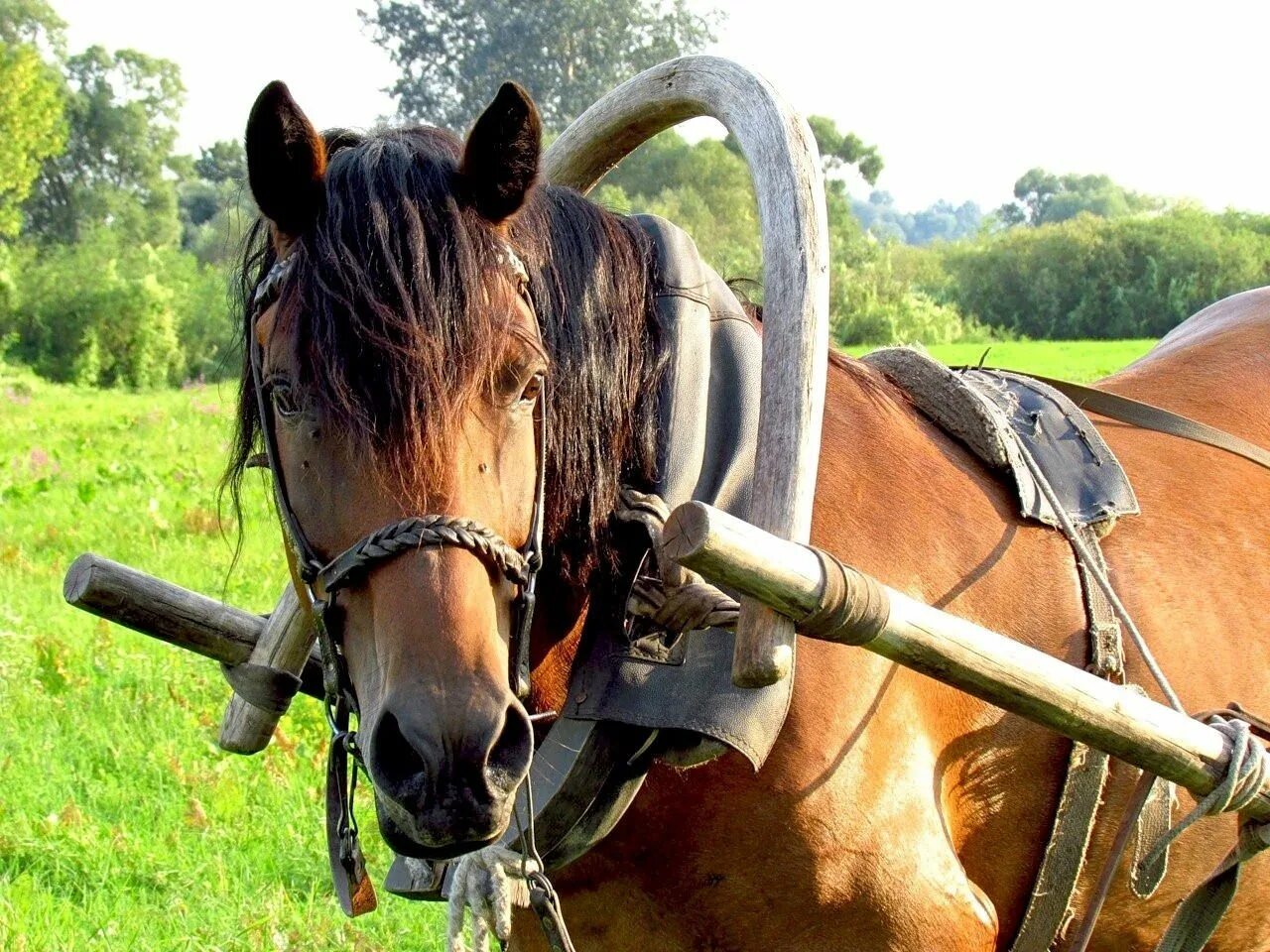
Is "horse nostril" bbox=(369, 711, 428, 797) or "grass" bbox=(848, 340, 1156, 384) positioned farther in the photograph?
"grass" bbox=(848, 340, 1156, 384)

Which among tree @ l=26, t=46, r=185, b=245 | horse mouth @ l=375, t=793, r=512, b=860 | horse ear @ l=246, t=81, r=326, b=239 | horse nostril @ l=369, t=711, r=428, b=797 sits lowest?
tree @ l=26, t=46, r=185, b=245

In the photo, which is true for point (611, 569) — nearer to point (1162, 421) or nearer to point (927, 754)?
point (927, 754)

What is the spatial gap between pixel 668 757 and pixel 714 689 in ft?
0.40

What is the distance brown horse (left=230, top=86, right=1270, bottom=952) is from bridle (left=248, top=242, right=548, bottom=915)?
0.07 feet

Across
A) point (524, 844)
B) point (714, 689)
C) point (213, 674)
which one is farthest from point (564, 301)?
point (213, 674)

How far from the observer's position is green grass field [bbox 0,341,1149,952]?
364 cm

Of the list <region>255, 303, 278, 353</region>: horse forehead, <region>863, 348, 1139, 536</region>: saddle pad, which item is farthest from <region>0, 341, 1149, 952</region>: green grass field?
<region>863, 348, 1139, 536</region>: saddle pad

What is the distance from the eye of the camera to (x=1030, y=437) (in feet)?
7.99

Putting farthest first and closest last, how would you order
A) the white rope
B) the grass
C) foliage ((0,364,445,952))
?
the grass, foliage ((0,364,445,952)), the white rope

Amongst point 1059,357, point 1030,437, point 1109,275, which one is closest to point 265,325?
point 1030,437

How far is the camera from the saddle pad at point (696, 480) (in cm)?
174

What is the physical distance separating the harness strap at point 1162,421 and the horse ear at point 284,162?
5.53 ft

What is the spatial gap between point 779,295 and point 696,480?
30cm

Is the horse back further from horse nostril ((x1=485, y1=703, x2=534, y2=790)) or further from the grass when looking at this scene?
the grass
